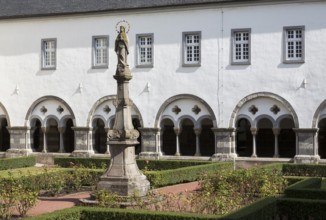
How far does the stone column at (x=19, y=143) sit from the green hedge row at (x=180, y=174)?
12982 millimetres

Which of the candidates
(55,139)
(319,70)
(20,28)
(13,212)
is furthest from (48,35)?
(13,212)

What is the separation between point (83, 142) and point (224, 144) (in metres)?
7.78

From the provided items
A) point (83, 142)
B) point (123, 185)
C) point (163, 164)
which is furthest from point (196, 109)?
point (123, 185)

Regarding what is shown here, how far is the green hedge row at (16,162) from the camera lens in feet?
90.5

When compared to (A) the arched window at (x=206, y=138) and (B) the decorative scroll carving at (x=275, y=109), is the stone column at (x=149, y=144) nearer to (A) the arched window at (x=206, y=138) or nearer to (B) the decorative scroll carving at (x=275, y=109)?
(A) the arched window at (x=206, y=138)

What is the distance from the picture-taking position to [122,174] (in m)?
16.9

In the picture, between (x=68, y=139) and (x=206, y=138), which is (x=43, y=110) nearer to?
(x=68, y=139)

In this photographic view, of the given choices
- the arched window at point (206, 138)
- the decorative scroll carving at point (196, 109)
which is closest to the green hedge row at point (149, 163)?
the decorative scroll carving at point (196, 109)

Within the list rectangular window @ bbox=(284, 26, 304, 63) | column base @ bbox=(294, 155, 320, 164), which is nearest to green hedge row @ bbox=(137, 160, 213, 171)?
column base @ bbox=(294, 155, 320, 164)

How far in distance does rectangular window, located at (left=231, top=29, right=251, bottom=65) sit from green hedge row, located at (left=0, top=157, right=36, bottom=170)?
11.0 meters

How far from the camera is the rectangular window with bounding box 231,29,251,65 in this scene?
29828mm

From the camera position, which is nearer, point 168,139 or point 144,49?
point 144,49

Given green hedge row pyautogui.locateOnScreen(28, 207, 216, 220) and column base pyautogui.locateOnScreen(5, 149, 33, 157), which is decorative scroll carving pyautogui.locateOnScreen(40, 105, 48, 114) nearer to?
column base pyautogui.locateOnScreen(5, 149, 33, 157)

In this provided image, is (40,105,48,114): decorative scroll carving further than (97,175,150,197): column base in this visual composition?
Yes
